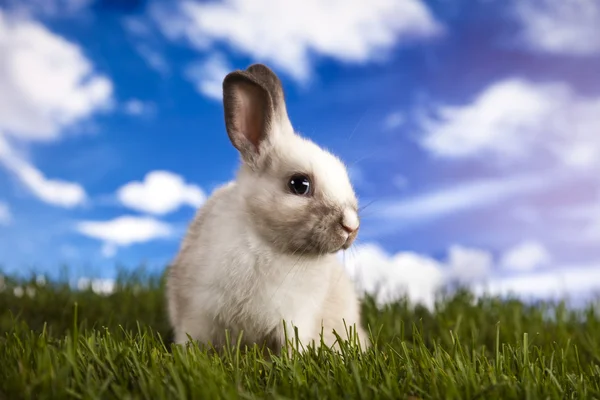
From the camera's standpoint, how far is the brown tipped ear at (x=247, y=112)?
3.88 meters

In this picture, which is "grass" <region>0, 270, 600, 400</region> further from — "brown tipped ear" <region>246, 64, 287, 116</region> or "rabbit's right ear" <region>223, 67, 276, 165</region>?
"brown tipped ear" <region>246, 64, 287, 116</region>

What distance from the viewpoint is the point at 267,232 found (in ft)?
12.3

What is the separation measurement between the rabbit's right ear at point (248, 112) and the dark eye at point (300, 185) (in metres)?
0.32

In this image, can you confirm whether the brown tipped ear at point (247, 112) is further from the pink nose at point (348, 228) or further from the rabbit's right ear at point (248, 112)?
the pink nose at point (348, 228)

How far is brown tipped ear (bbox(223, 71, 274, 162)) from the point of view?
153 inches

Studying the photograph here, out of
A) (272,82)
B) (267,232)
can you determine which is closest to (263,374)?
(267,232)

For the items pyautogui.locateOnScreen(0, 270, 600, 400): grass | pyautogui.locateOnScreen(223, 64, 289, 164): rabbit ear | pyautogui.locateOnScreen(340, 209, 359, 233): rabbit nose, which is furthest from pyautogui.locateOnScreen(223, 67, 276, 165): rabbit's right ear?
pyautogui.locateOnScreen(0, 270, 600, 400): grass

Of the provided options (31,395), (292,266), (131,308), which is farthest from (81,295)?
(31,395)

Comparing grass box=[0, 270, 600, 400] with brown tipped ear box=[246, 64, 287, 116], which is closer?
grass box=[0, 270, 600, 400]

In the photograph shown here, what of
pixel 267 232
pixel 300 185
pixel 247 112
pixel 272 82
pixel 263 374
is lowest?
pixel 263 374

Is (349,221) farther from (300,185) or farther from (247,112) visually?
(247,112)

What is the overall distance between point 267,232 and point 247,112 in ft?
2.38

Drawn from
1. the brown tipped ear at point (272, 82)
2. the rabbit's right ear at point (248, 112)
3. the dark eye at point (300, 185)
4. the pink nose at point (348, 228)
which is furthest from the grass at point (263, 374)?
the brown tipped ear at point (272, 82)

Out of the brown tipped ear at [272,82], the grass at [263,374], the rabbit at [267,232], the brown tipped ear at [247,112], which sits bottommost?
the grass at [263,374]
